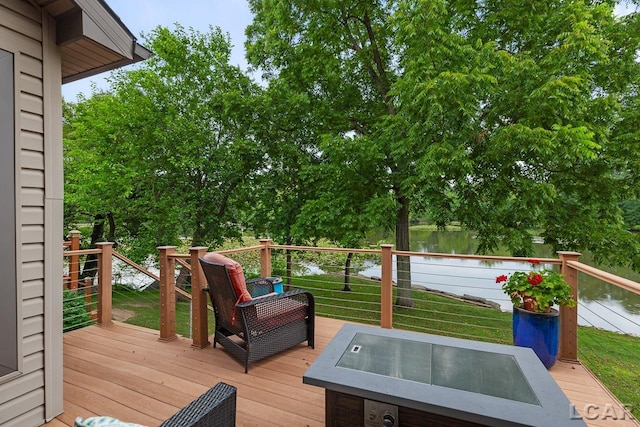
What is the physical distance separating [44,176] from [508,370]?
9.86 feet

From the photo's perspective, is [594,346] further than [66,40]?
Yes

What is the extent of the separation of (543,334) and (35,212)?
3828 millimetres

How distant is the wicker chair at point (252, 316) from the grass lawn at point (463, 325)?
0.44m

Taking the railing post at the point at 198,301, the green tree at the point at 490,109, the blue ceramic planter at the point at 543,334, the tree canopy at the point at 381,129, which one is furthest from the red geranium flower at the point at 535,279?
the railing post at the point at 198,301

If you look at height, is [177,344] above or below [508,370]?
below

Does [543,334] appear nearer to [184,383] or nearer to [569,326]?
[569,326]

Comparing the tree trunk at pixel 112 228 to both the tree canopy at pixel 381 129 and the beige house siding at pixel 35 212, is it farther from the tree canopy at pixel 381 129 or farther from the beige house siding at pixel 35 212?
the beige house siding at pixel 35 212

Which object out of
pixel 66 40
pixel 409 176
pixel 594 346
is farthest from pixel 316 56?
pixel 594 346

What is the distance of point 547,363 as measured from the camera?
2752 millimetres

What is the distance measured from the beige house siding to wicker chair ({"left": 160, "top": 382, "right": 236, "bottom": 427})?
1483 millimetres

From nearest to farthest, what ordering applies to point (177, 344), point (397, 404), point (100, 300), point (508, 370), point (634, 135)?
point (397, 404)
point (508, 370)
point (177, 344)
point (100, 300)
point (634, 135)

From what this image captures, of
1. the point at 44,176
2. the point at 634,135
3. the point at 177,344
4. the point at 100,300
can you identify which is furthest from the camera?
the point at 634,135

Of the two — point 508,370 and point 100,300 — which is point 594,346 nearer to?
point 508,370

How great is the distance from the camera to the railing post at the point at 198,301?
3.28m
